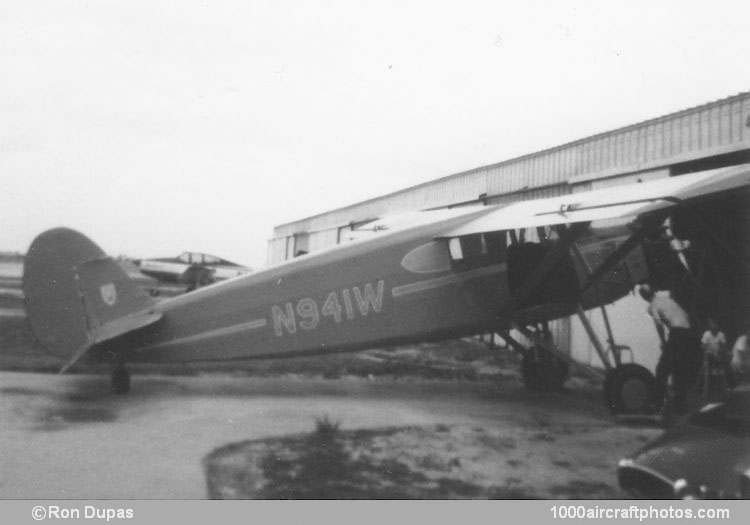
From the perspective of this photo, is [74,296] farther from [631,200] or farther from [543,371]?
[543,371]

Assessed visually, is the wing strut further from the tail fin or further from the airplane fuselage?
the tail fin

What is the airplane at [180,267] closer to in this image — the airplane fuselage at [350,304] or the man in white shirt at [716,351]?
the airplane fuselage at [350,304]

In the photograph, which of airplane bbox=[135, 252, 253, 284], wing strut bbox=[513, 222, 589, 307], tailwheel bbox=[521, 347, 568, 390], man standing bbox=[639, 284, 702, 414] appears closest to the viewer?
man standing bbox=[639, 284, 702, 414]

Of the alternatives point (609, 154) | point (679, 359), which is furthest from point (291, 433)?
point (609, 154)

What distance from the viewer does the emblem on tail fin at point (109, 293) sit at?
7.60m

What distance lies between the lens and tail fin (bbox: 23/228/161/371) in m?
7.12

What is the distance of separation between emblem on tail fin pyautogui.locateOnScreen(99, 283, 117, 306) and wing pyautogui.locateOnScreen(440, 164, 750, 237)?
4.18 m

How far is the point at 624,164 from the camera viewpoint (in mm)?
10562

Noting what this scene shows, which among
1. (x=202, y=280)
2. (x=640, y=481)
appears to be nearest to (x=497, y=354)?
(x=640, y=481)

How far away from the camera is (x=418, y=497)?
4.43m

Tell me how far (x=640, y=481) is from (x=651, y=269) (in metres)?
5.01

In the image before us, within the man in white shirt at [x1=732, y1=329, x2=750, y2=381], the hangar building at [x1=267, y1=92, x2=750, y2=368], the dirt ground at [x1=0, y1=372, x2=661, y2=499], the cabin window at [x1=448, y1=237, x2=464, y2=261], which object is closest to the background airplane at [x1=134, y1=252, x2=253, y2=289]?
the hangar building at [x1=267, y1=92, x2=750, y2=368]

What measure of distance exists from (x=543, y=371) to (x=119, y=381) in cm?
533

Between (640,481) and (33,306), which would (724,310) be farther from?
(33,306)
